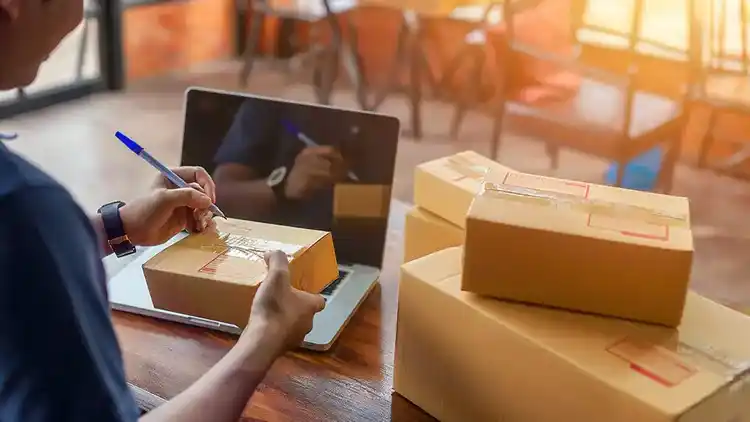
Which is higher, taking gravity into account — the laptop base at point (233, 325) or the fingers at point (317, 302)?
the fingers at point (317, 302)

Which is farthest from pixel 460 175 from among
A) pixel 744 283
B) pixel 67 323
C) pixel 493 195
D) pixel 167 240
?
pixel 744 283

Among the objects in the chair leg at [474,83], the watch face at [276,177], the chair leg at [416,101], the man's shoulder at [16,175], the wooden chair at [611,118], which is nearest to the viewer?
the man's shoulder at [16,175]

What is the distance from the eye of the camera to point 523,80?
4.33 meters

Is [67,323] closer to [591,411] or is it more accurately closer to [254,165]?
[591,411]

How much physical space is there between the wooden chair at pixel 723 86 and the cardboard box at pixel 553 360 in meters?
2.49

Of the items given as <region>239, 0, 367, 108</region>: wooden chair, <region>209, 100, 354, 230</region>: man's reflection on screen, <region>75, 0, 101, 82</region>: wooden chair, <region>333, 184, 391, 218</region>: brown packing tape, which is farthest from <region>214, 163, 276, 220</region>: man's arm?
<region>75, 0, 101, 82</region>: wooden chair

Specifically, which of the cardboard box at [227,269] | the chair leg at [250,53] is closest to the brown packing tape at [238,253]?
the cardboard box at [227,269]

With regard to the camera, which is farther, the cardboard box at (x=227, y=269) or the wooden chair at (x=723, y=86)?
the wooden chair at (x=723, y=86)

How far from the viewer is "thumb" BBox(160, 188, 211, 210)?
110cm

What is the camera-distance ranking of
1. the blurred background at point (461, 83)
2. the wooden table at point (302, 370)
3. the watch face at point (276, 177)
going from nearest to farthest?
the wooden table at point (302, 370) → the watch face at point (276, 177) → the blurred background at point (461, 83)

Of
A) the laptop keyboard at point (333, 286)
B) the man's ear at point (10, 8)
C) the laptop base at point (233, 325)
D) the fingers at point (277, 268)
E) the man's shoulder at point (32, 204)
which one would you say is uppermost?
the man's ear at point (10, 8)

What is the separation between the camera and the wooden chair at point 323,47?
425 cm

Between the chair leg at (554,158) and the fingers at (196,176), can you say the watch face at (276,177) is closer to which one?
the fingers at (196,176)

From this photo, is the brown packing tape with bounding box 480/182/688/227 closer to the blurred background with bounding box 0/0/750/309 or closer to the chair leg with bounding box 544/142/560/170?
the blurred background with bounding box 0/0/750/309
